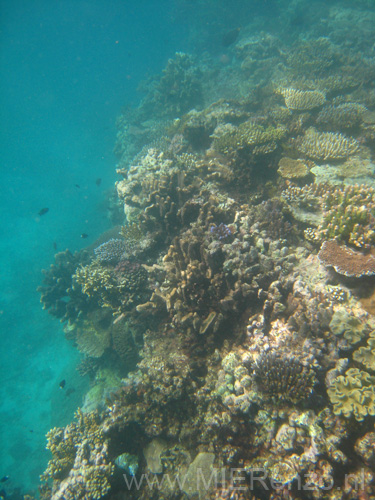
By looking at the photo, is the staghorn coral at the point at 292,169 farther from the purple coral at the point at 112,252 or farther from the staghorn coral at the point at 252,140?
the purple coral at the point at 112,252

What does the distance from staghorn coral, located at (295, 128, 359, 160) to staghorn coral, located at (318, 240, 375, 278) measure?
14.6 feet

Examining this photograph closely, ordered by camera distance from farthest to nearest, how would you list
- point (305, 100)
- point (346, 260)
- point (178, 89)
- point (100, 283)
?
point (178, 89)
point (305, 100)
point (100, 283)
point (346, 260)

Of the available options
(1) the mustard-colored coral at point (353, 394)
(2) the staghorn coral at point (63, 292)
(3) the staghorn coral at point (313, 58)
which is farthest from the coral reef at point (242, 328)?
(3) the staghorn coral at point (313, 58)

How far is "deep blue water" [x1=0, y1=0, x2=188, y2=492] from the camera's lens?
16.5 meters

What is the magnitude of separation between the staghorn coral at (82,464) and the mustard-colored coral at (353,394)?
4.32 m

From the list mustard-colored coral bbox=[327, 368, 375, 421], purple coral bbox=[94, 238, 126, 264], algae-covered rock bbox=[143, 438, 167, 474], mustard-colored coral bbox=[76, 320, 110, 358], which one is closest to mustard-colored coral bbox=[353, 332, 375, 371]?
mustard-colored coral bbox=[327, 368, 375, 421]

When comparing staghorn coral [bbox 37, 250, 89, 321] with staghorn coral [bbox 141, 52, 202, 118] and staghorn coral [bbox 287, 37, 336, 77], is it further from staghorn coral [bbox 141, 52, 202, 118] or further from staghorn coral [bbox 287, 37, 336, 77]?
staghorn coral [bbox 287, 37, 336, 77]

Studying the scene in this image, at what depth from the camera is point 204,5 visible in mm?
28641

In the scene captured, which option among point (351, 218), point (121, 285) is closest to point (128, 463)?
point (121, 285)

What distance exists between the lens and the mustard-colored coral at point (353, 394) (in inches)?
107

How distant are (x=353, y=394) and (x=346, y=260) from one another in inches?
81.6

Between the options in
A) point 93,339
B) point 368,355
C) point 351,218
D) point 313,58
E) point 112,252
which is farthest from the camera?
point 313,58

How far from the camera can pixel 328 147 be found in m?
7.40

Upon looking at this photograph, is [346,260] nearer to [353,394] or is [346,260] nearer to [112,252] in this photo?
[353,394]
